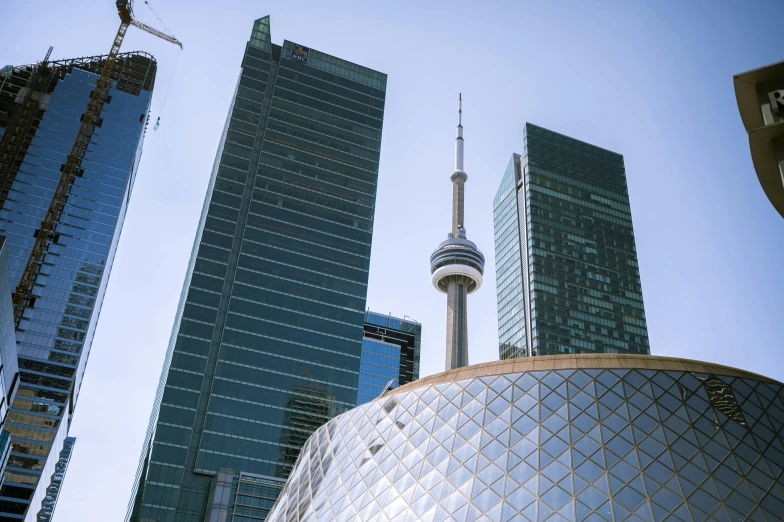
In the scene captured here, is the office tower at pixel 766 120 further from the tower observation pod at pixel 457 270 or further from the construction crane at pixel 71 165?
the construction crane at pixel 71 165

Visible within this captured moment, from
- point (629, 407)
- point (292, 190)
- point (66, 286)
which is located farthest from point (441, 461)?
point (66, 286)

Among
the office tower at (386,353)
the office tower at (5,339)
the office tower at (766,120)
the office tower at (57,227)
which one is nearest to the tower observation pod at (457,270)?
the office tower at (386,353)

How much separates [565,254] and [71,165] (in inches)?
4605

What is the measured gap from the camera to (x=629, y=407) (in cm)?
3934

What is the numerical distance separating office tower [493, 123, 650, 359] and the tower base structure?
90636 mm

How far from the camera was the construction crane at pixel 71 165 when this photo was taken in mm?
142925

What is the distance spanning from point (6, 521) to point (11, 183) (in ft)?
240

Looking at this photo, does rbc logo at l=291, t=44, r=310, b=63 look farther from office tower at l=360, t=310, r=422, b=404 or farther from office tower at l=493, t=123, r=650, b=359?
office tower at l=360, t=310, r=422, b=404

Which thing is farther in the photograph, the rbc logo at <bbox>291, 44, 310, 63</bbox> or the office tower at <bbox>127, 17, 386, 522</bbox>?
the rbc logo at <bbox>291, 44, 310, 63</bbox>

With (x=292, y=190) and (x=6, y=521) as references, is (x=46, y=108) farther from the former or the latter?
(x=6, y=521)

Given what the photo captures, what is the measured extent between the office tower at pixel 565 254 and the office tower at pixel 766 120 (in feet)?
400

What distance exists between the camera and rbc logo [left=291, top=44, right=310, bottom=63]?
13935cm

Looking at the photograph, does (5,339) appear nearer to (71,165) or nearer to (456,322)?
(456,322)

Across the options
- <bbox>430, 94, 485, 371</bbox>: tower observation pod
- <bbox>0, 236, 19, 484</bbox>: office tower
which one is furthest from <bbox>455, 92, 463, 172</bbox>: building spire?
<bbox>0, 236, 19, 484</bbox>: office tower
